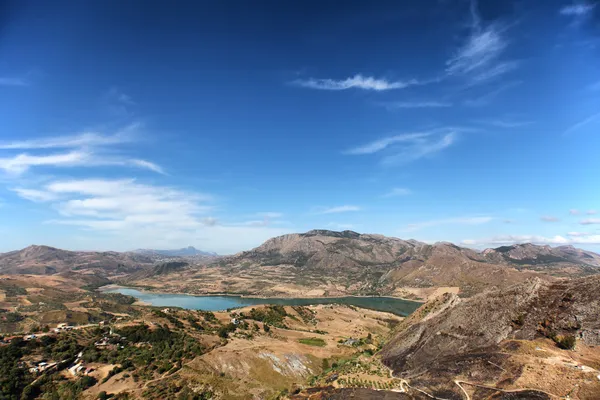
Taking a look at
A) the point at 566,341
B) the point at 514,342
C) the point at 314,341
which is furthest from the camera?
the point at 314,341

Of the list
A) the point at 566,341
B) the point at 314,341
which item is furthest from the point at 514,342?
the point at 314,341

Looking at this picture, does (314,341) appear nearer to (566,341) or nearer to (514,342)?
(514,342)

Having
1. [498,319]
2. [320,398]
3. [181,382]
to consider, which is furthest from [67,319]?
[498,319]

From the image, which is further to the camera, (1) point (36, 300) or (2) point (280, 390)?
(1) point (36, 300)

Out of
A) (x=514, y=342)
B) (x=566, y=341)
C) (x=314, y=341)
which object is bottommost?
(x=314, y=341)

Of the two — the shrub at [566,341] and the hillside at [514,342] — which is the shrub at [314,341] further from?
the shrub at [566,341]

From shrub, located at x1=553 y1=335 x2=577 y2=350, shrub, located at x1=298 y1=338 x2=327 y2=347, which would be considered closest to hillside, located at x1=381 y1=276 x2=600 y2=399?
shrub, located at x1=553 y1=335 x2=577 y2=350

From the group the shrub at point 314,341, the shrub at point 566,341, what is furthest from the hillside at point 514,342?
the shrub at point 314,341

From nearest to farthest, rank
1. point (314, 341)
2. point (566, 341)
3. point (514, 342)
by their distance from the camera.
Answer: point (566, 341)
point (514, 342)
point (314, 341)

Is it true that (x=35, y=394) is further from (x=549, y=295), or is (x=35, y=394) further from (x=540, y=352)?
(x=549, y=295)
